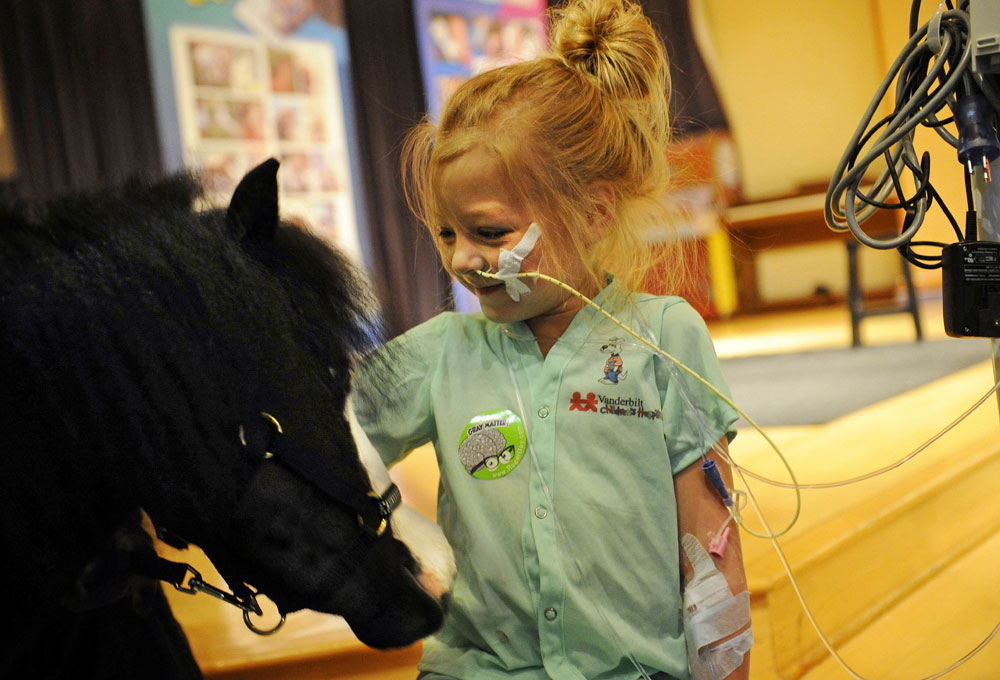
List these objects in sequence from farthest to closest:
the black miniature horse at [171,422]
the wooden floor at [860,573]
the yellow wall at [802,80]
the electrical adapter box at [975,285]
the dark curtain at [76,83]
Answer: the dark curtain at [76,83], the yellow wall at [802,80], the wooden floor at [860,573], the electrical adapter box at [975,285], the black miniature horse at [171,422]

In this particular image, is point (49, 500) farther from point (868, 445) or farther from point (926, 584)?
point (868, 445)

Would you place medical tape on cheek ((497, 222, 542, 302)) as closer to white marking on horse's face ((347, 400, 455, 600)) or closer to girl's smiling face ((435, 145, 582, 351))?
girl's smiling face ((435, 145, 582, 351))

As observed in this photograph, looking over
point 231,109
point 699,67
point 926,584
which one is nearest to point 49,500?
point 231,109

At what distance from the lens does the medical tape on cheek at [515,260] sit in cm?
Result: 61

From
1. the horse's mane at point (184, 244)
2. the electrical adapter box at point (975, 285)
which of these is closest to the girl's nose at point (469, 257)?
the horse's mane at point (184, 244)

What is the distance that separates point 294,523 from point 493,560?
0.20m

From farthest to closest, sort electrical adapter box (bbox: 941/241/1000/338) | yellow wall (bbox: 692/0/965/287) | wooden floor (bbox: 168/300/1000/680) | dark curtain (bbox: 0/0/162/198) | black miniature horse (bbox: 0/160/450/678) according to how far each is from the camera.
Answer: dark curtain (bbox: 0/0/162/198) → yellow wall (bbox: 692/0/965/287) → wooden floor (bbox: 168/300/1000/680) → electrical adapter box (bbox: 941/241/1000/338) → black miniature horse (bbox: 0/160/450/678)

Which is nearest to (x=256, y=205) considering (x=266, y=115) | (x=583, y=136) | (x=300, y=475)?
(x=300, y=475)

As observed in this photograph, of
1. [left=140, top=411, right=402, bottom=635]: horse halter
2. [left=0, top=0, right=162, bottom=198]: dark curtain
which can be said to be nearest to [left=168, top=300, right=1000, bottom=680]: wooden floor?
[left=140, top=411, right=402, bottom=635]: horse halter

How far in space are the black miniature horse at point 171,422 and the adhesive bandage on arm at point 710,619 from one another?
240mm

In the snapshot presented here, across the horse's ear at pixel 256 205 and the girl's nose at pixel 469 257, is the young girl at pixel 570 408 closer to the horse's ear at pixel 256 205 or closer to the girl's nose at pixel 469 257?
the girl's nose at pixel 469 257

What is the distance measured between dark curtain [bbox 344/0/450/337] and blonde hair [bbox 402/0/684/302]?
6 centimetres

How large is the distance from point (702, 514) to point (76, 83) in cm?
120

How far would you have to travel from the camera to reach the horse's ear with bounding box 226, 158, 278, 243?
1.58 ft
